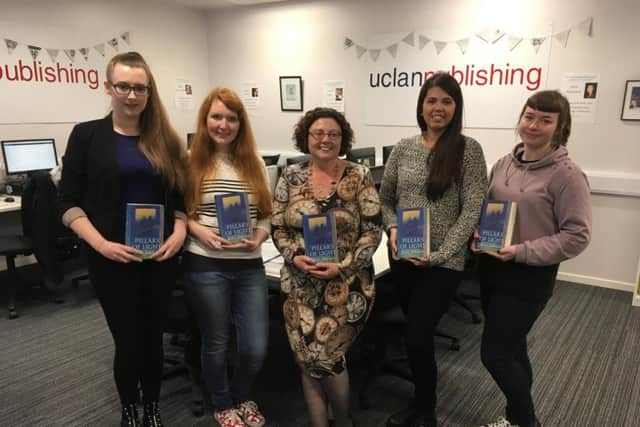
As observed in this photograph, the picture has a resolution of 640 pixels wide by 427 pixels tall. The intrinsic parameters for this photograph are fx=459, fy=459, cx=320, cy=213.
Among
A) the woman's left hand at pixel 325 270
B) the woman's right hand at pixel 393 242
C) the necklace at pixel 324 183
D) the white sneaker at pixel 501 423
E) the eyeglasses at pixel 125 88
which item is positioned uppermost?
the eyeglasses at pixel 125 88

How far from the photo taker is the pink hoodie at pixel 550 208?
154cm

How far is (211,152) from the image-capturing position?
5.96 feet

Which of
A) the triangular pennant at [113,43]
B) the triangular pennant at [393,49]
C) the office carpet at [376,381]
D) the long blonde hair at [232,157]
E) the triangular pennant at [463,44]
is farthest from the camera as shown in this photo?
the triangular pennant at [113,43]

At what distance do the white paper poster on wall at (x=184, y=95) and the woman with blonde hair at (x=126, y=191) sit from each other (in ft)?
14.2

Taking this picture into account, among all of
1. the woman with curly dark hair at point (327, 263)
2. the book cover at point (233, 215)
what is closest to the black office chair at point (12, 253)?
the book cover at point (233, 215)

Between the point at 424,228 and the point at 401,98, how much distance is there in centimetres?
328

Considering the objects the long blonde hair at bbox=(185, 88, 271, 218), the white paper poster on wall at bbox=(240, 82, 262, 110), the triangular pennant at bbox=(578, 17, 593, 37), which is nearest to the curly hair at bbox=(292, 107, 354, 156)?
the long blonde hair at bbox=(185, 88, 271, 218)

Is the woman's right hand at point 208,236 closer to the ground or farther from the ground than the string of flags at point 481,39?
closer to the ground

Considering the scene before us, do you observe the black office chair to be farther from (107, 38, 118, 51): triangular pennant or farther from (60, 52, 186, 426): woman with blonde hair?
(107, 38, 118, 51): triangular pennant

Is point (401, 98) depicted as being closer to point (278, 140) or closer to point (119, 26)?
point (278, 140)

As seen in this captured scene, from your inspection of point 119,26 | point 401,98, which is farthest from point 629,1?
point 119,26

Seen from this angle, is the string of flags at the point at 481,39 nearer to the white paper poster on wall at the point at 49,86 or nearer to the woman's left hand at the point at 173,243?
the white paper poster on wall at the point at 49,86

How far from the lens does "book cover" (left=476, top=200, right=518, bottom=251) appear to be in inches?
64.3

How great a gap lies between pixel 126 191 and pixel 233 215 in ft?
1.25
